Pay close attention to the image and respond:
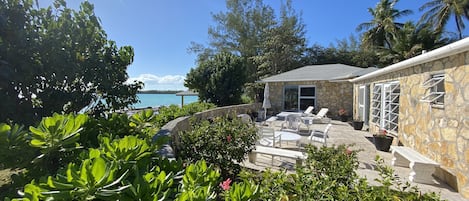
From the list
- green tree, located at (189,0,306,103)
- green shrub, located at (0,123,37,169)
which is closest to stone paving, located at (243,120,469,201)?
green shrub, located at (0,123,37,169)

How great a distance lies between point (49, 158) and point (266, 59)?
24.5 meters

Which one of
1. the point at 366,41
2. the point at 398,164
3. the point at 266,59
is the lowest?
the point at 398,164

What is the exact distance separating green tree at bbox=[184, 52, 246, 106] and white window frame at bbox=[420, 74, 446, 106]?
473 inches

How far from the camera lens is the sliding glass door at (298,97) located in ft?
54.3

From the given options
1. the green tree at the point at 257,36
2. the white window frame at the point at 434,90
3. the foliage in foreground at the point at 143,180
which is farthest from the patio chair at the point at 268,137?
the green tree at the point at 257,36

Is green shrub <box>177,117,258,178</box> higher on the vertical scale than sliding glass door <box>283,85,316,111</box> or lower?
lower

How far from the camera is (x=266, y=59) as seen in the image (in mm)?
25172

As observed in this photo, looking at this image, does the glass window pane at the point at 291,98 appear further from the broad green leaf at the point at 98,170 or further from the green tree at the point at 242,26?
the broad green leaf at the point at 98,170

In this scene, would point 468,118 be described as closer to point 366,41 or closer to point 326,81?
point 326,81

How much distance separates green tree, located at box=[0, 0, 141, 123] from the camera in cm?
352

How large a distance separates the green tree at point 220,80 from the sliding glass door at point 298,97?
11.9 feet

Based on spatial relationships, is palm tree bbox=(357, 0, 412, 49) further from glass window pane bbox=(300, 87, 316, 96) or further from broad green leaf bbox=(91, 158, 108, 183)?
broad green leaf bbox=(91, 158, 108, 183)

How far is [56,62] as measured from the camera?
3.82 metres

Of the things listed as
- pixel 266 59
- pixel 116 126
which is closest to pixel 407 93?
pixel 116 126
